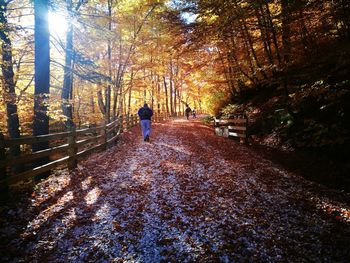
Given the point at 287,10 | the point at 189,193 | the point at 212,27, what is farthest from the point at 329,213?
the point at 212,27

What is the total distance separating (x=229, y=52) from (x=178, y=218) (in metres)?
12.5

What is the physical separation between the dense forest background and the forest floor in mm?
2496

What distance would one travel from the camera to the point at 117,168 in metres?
7.69

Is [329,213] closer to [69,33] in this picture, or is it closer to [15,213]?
[15,213]

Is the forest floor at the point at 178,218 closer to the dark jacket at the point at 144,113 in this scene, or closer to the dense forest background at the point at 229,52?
the dense forest background at the point at 229,52

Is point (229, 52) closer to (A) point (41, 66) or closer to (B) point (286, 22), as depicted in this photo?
(B) point (286, 22)

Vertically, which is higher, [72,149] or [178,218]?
[72,149]

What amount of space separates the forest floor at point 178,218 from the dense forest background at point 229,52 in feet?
8.19

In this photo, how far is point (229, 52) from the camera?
14320mm

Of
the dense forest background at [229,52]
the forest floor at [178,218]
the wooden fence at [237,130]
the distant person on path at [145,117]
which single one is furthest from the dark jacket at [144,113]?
the forest floor at [178,218]

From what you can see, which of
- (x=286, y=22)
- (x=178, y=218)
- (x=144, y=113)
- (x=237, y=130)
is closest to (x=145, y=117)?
(x=144, y=113)

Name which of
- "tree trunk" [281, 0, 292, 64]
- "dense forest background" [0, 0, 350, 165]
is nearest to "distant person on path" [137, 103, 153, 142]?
"dense forest background" [0, 0, 350, 165]

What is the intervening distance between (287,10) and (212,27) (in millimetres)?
2991

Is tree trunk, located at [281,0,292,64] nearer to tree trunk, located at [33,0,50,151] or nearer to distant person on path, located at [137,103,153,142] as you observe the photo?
distant person on path, located at [137,103,153,142]
